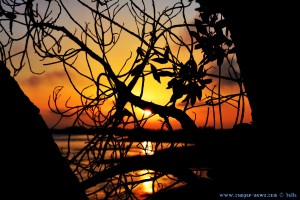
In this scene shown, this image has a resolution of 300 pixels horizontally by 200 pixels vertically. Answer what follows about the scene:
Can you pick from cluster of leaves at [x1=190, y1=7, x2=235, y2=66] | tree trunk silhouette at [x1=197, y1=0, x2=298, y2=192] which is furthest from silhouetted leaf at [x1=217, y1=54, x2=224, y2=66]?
tree trunk silhouette at [x1=197, y1=0, x2=298, y2=192]

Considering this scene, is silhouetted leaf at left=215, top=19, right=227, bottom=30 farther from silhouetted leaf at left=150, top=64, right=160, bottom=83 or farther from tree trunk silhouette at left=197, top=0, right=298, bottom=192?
tree trunk silhouette at left=197, top=0, right=298, bottom=192

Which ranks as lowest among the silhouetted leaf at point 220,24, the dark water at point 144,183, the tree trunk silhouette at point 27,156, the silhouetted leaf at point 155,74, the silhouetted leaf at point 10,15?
the dark water at point 144,183

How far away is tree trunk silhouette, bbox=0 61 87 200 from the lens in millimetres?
943

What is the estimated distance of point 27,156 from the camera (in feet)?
3.22

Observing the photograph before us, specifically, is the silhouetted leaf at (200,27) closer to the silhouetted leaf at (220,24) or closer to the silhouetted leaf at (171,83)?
the silhouetted leaf at (220,24)

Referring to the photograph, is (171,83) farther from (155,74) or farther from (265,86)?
(265,86)

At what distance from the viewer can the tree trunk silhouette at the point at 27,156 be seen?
943 mm

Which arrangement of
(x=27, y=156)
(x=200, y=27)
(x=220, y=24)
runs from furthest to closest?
(x=200, y=27) → (x=220, y=24) → (x=27, y=156)

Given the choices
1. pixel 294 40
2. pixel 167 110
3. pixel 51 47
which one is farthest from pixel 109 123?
pixel 294 40

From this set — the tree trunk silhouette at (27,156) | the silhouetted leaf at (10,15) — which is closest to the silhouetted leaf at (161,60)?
the silhouetted leaf at (10,15)

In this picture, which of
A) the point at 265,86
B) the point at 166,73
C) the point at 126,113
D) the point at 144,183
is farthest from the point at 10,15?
the point at 144,183

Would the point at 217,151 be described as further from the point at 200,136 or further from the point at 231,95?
the point at 231,95

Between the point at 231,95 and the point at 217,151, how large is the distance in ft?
2.47

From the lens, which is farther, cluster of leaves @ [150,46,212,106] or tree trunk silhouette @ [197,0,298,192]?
cluster of leaves @ [150,46,212,106]
